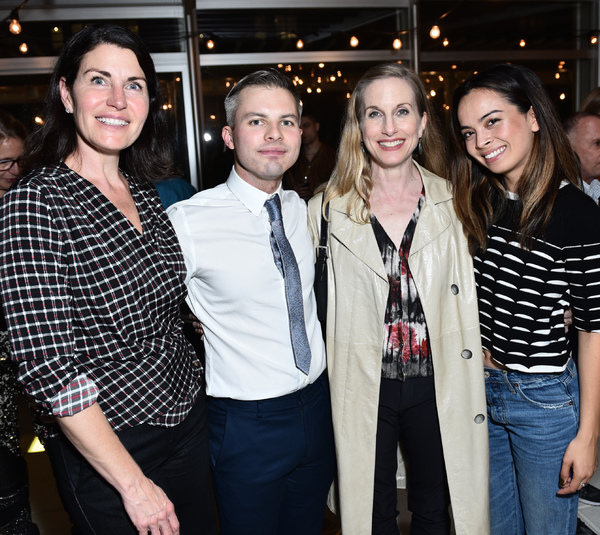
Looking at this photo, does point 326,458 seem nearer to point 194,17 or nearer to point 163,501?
point 163,501

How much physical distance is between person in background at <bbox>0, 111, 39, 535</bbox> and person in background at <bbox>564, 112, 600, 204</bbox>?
3211 mm

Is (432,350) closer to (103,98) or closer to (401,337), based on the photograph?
(401,337)

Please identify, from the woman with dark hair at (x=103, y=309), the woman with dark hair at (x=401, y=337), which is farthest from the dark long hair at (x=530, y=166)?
the woman with dark hair at (x=103, y=309)

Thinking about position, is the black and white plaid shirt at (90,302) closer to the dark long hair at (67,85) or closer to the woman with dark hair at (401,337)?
the dark long hair at (67,85)

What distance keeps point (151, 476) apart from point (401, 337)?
38.2 inches

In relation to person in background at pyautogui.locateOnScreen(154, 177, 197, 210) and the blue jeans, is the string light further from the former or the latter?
the blue jeans

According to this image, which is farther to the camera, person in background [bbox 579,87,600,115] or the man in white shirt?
person in background [bbox 579,87,600,115]

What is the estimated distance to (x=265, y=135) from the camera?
6.10 ft

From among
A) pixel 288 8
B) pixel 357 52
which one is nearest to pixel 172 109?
pixel 288 8

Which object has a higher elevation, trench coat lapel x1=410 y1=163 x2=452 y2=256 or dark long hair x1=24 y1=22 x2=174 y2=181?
dark long hair x1=24 y1=22 x2=174 y2=181

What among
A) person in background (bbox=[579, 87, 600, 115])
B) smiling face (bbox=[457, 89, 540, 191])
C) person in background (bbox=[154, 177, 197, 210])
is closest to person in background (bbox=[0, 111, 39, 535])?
person in background (bbox=[154, 177, 197, 210])

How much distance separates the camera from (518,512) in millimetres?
2033

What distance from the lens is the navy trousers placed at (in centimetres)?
178

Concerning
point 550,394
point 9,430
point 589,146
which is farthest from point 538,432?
point 589,146
